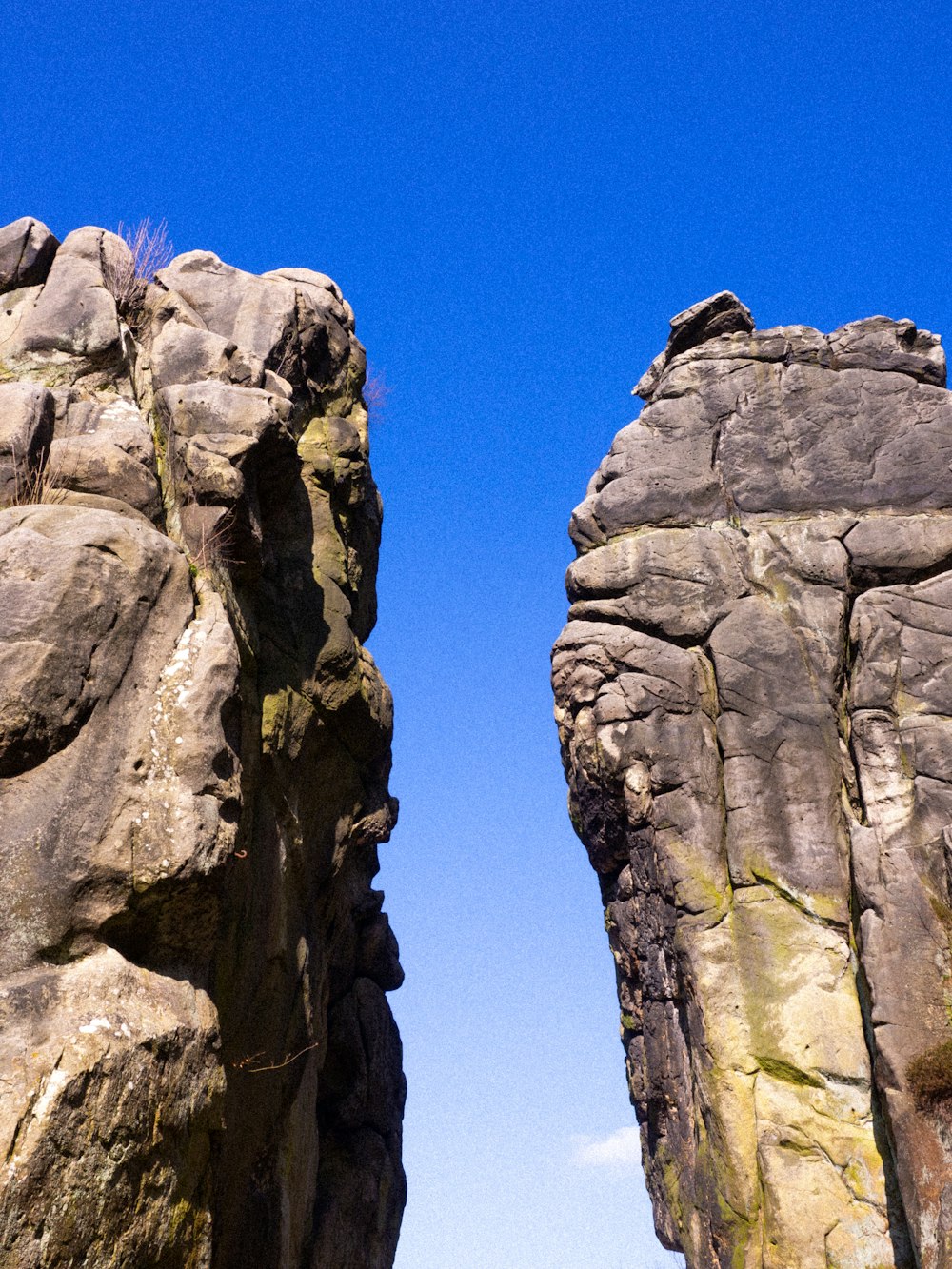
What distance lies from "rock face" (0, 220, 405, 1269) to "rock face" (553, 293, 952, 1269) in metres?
4.54

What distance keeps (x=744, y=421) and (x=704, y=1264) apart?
14537mm

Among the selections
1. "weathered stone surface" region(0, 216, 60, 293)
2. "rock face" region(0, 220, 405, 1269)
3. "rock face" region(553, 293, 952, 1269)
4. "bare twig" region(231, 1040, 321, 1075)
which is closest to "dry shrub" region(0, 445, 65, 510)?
"rock face" region(0, 220, 405, 1269)

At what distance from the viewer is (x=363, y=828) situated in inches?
747

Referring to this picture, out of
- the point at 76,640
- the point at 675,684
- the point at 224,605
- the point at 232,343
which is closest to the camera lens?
the point at 76,640

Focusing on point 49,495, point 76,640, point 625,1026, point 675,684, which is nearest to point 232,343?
point 49,495

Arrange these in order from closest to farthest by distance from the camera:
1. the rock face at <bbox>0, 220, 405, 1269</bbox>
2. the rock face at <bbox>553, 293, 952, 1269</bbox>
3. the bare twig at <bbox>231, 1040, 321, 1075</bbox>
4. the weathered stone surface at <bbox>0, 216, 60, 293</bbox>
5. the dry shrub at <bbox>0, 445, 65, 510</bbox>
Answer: the rock face at <bbox>0, 220, 405, 1269</bbox> < the dry shrub at <bbox>0, 445, 65, 510</bbox> < the bare twig at <bbox>231, 1040, 321, 1075</bbox> < the weathered stone surface at <bbox>0, 216, 60, 293</bbox> < the rock face at <bbox>553, 293, 952, 1269</bbox>

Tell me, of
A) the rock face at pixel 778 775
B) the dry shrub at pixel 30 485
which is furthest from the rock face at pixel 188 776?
the rock face at pixel 778 775

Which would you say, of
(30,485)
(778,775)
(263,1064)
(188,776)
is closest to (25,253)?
(30,485)

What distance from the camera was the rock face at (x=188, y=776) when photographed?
9.86 m

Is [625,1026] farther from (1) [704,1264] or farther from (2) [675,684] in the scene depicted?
(2) [675,684]

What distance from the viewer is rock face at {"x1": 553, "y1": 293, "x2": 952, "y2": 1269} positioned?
61.6 feet

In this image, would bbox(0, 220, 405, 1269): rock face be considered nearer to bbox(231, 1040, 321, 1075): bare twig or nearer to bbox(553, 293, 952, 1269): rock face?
bbox(231, 1040, 321, 1075): bare twig

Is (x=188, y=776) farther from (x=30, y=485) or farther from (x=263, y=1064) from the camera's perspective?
(x=263, y=1064)

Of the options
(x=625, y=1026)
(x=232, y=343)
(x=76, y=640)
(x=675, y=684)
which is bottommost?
(x=625, y=1026)
